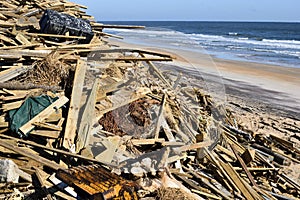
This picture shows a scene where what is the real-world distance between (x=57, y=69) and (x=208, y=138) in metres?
3.28

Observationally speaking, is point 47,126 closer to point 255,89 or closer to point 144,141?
point 144,141

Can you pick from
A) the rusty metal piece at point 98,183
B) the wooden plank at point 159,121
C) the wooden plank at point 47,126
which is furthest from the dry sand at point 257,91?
the rusty metal piece at point 98,183

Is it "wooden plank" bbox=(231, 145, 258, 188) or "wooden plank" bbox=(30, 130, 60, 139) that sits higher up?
"wooden plank" bbox=(30, 130, 60, 139)

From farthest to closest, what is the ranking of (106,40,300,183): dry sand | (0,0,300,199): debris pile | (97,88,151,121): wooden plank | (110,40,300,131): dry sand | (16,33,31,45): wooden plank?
1. (110,40,300,131): dry sand
2. (106,40,300,183): dry sand
3. (16,33,31,45): wooden plank
4. (97,88,151,121): wooden plank
5. (0,0,300,199): debris pile

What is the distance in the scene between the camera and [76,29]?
327 inches

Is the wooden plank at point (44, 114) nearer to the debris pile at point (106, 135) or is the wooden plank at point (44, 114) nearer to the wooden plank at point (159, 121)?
the debris pile at point (106, 135)

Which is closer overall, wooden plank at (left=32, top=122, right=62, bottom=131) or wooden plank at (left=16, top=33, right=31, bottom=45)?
wooden plank at (left=32, top=122, right=62, bottom=131)

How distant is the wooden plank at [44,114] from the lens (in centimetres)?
522

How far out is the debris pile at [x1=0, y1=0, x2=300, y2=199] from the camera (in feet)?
15.6

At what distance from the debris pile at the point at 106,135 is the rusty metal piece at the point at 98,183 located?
1cm

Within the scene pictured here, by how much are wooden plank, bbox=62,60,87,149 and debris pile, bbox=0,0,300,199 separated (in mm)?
18

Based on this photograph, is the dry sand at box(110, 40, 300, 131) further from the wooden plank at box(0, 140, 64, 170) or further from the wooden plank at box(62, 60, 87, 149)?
the wooden plank at box(0, 140, 64, 170)

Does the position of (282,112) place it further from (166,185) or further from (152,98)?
(166,185)

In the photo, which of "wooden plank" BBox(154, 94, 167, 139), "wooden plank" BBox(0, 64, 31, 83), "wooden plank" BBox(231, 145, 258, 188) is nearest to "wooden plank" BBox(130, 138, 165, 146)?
"wooden plank" BBox(154, 94, 167, 139)
